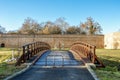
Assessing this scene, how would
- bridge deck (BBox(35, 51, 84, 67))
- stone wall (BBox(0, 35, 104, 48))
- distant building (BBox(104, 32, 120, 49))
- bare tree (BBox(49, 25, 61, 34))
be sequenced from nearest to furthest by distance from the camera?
bridge deck (BBox(35, 51, 84, 67))
distant building (BBox(104, 32, 120, 49))
stone wall (BBox(0, 35, 104, 48))
bare tree (BBox(49, 25, 61, 34))

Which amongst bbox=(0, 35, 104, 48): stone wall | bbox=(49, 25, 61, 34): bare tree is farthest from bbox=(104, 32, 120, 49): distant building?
bbox=(49, 25, 61, 34): bare tree

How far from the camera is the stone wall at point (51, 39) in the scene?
5778 cm

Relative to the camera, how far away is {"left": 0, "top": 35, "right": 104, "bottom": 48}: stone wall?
5778cm

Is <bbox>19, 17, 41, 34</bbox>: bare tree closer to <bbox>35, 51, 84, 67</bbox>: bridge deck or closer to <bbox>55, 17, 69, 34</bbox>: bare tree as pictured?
<bbox>55, 17, 69, 34</bbox>: bare tree

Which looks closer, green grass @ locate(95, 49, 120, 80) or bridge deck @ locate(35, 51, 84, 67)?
green grass @ locate(95, 49, 120, 80)

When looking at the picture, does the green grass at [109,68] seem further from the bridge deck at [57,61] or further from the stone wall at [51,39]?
the stone wall at [51,39]

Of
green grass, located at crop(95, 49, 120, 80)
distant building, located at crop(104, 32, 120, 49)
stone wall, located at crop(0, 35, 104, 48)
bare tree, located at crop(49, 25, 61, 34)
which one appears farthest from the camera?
bare tree, located at crop(49, 25, 61, 34)

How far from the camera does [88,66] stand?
14922mm

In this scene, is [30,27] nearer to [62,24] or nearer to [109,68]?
[62,24]

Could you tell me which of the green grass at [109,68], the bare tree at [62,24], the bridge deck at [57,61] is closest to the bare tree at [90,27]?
the bare tree at [62,24]

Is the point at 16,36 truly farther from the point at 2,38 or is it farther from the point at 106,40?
the point at 106,40

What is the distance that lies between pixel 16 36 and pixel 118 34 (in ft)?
70.1

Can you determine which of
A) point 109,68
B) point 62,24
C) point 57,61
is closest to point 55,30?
point 62,24

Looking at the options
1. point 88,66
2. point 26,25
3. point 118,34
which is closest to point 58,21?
point 26,25
